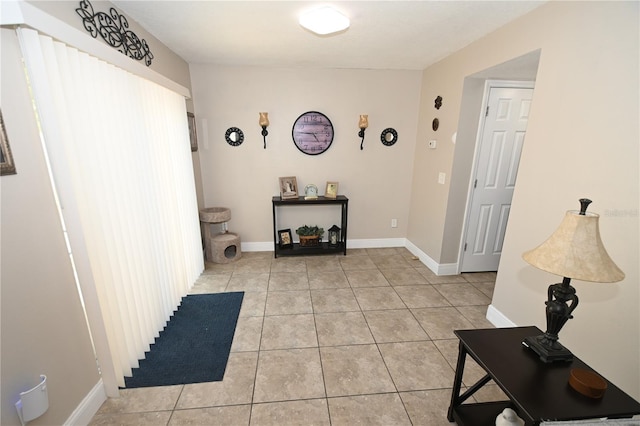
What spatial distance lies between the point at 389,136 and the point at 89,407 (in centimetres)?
382

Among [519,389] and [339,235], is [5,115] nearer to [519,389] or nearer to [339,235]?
[519,389]

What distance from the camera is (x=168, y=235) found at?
7.82 ft

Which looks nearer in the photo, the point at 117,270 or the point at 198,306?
the point at 117,270

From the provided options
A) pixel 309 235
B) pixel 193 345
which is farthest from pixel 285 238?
pixel 193 345

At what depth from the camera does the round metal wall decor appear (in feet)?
12.2

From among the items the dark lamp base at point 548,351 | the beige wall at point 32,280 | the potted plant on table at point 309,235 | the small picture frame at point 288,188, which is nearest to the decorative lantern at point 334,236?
the potted plant on table at point 309,235

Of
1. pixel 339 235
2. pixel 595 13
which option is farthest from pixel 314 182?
pixel 595 13

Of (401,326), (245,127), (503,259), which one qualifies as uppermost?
(245,127)

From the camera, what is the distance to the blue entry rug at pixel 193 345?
1831mm

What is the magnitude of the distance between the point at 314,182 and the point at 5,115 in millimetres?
2949

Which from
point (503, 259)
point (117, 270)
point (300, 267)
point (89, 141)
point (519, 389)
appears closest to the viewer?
point (519, 389)

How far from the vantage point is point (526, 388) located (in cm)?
111

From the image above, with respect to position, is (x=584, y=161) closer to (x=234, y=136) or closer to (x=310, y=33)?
(x=310, y=33)

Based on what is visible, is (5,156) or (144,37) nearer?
(5,156)
